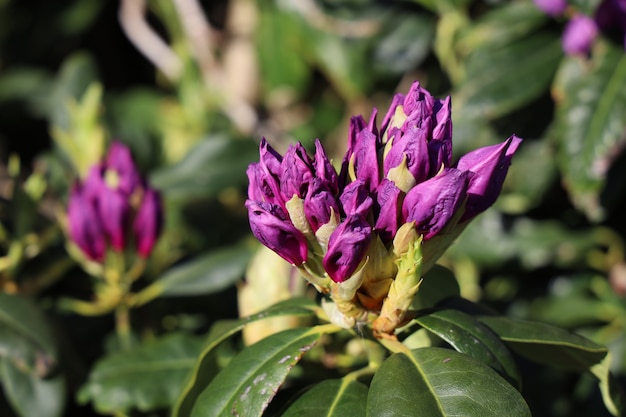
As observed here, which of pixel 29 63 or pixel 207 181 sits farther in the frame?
pixel 29 63

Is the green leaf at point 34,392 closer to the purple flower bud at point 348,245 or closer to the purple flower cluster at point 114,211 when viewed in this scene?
the purple flower cluster at point 114,211

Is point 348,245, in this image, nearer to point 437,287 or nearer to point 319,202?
point 319,202

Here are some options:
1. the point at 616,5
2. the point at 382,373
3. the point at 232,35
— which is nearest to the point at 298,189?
the point at 382,373

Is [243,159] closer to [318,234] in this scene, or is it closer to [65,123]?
[65,123]

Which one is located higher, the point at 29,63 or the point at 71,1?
the point at 71,1

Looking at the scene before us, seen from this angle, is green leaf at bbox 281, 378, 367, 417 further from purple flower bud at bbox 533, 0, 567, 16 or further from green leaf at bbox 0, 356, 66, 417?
purple flower bud at bbox 533, 0, 567, 16

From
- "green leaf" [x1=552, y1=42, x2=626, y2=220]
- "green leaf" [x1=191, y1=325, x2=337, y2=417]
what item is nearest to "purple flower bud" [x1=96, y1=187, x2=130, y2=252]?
"green leaf" [x1=191, y1=325, x2=337, y2=417]

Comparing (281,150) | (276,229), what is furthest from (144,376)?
(281,150)
